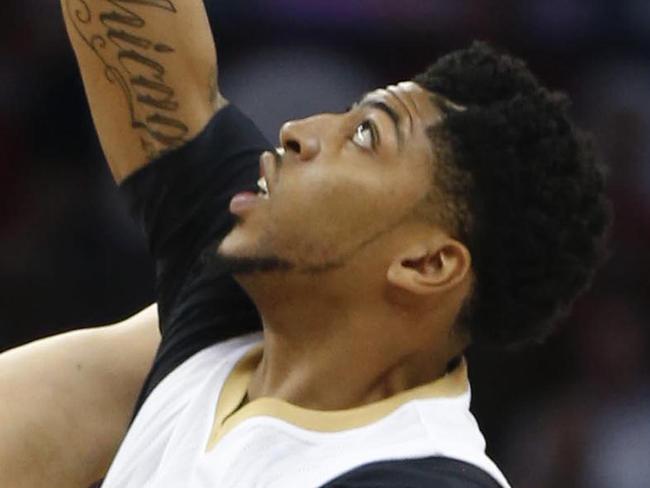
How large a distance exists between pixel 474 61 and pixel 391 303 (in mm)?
288

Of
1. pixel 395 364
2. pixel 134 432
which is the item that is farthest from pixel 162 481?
pixel 395 364

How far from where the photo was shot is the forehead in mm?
1826

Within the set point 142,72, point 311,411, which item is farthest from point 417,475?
point 142,72

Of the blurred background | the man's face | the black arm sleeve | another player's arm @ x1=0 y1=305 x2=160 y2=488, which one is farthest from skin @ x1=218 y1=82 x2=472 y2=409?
the blurred background

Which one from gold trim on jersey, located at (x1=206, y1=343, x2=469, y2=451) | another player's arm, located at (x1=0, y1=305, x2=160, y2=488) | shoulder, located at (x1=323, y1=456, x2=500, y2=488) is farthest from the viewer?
another player's arm, located at (x1=0, y1=305, x2=160, y2=488)

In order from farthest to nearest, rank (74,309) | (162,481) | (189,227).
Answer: (74,309)
(189,227)
(162,481)

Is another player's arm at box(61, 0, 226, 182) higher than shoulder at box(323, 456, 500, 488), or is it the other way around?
another player's arm at box(61, 0, 226, 182)

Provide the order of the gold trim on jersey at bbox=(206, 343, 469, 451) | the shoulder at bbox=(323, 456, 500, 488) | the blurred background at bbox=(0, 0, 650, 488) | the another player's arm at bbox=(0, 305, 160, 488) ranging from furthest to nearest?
1. the blurred background at bbox=(0, 0, 650, 488)
2. the another player's arm at bbox=(0, 305, 160, 488)
3. the gold trim on jersey at bbox=(206, 343, 469, 451)
4. the shoulder at bbox=(323, 456, 500, 488)

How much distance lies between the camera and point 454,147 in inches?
71.0

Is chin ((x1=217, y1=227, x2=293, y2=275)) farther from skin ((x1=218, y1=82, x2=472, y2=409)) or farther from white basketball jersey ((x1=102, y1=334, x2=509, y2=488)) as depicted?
white basketball jersey ((x1=102, y1=334, x2=509, y2=488))

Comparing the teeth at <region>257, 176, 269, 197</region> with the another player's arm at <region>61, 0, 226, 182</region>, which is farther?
the another player's arm at <region>61, 0, 226, 182</region>

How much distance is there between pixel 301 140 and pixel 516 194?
0.24 metres

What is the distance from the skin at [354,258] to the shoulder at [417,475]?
0.54ft

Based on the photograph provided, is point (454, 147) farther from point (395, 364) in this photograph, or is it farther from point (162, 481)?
point (162, 481)
